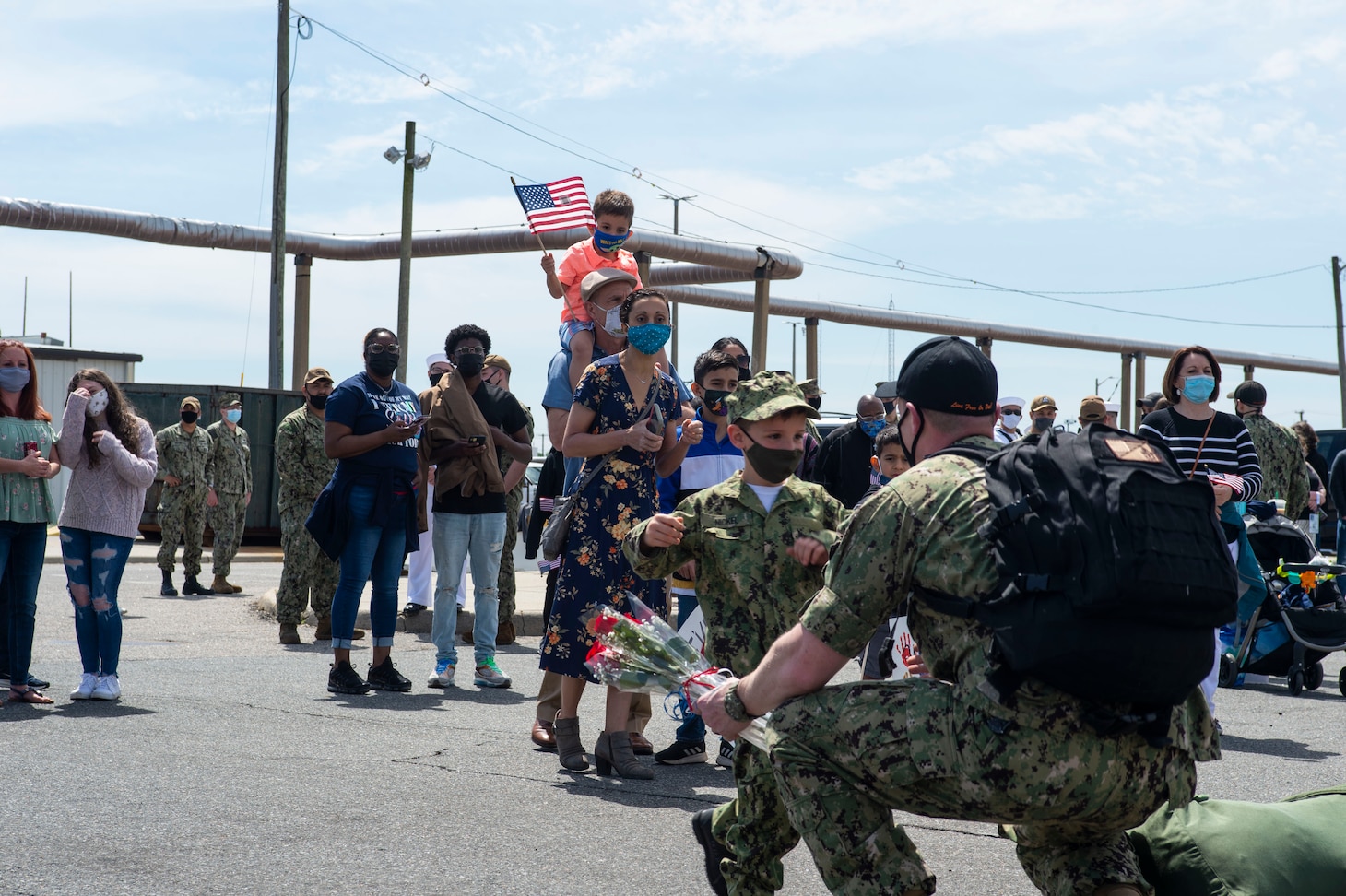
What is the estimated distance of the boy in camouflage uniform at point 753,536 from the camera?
4.51 m

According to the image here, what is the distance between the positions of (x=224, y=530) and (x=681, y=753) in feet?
31.0

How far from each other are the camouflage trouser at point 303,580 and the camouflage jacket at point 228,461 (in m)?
4.57

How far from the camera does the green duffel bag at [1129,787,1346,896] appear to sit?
11.3 feet

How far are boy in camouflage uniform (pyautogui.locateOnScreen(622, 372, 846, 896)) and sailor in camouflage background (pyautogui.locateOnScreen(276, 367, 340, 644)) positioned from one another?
6304mm

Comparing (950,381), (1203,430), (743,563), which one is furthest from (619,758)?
(1203,430)

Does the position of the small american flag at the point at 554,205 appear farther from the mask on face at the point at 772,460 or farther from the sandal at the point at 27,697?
the mask on face at the point at 772,460

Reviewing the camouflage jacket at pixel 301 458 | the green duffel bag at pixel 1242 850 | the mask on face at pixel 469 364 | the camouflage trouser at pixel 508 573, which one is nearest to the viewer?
the green duffel bag at pixel 1242 850

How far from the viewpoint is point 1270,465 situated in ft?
36.4

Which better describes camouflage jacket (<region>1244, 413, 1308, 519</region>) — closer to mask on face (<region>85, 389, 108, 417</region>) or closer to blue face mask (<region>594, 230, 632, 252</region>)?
blue face mask (<region>594, 230, 632, 252</region>)

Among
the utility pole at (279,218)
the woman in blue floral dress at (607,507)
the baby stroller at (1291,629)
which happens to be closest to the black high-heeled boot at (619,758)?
the woman in blue floral dress at (607,507)

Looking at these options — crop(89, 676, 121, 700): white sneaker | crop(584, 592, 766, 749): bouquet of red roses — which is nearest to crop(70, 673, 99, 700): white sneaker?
crop(89, 676, 121, 700): white sneaker

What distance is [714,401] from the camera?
6539 mm

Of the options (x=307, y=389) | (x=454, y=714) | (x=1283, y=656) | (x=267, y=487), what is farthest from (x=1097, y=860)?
(x=267, y=487)

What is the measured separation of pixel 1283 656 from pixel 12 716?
25.4 feet
